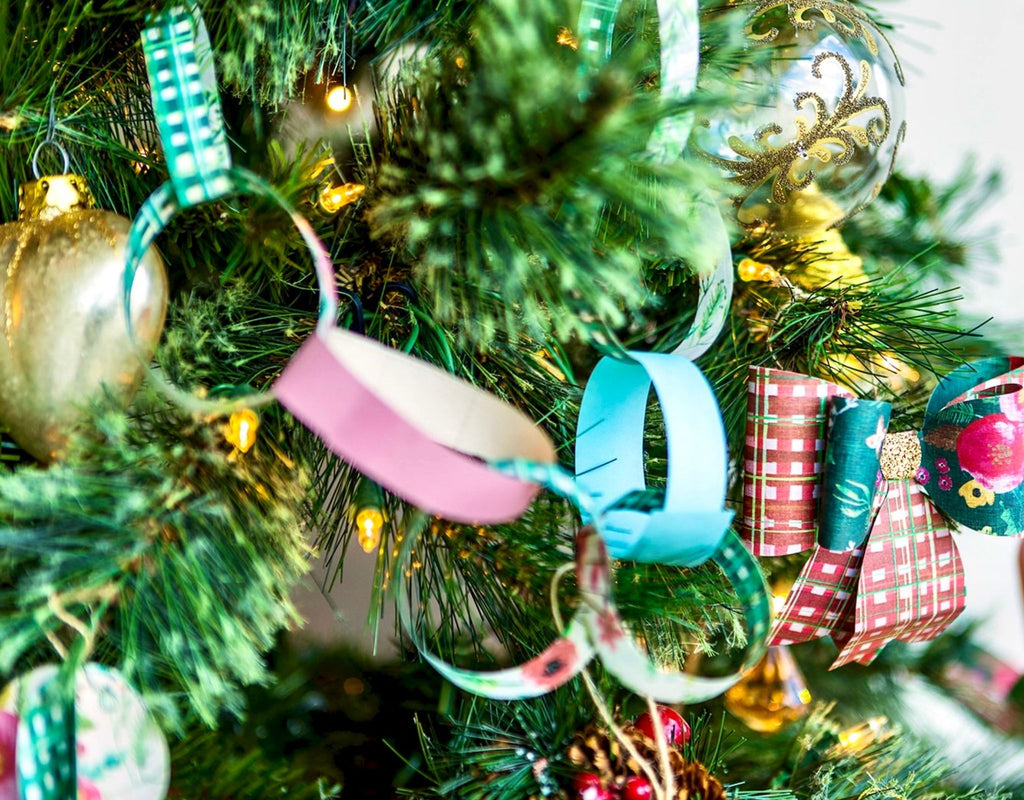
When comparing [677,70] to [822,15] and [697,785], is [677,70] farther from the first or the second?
[697,785]

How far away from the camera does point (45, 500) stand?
0.27 m

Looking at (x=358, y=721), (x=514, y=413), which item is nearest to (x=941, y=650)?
(x=358, y=721)

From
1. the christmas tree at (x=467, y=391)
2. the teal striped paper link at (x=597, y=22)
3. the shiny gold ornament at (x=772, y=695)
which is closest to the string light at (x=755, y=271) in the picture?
the christmas tree at (x=467, y=391)

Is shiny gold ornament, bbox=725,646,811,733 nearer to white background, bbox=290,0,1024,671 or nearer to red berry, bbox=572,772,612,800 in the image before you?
red berry, bbox=572,772,612,800

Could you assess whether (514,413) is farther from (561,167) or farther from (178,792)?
(178,792)

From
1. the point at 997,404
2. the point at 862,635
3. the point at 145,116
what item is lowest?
the point at 862,635

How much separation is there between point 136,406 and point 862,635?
35 centimetres

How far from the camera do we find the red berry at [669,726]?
410mm

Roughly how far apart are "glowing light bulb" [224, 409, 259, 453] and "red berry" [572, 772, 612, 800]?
8.4 inches

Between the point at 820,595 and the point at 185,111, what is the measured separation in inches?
14.0

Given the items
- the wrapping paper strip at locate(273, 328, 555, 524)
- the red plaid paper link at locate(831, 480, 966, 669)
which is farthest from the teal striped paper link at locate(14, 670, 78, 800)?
the red plaid paper link at locate(831, 480, 966, 669)

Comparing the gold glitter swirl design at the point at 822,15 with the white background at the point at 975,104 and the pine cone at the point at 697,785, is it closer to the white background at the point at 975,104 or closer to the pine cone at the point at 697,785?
the pine cone at the point at 697,785

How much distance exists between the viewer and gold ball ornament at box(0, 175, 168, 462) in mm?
311

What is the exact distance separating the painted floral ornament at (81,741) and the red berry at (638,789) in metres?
0.20
